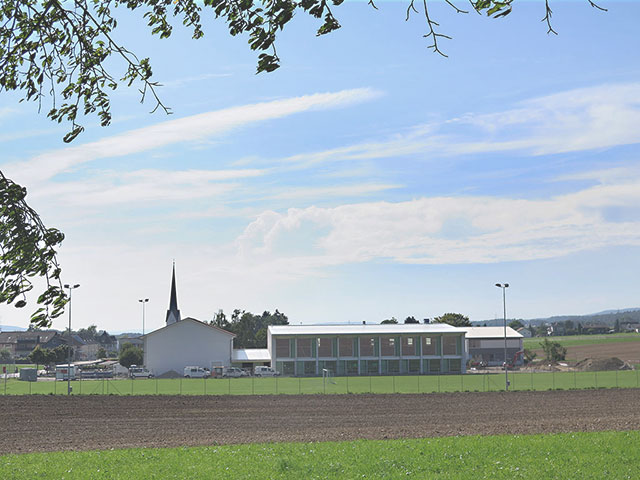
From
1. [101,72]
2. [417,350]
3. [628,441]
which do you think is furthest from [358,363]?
[101,72]

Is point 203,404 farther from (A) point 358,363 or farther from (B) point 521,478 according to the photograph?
(A) point 358,363

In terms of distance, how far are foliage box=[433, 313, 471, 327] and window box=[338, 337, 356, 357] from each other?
56434 millimetres

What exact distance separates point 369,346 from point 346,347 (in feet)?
9.03

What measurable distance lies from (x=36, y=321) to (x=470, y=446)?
51.8 feet

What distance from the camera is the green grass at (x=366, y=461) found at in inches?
665

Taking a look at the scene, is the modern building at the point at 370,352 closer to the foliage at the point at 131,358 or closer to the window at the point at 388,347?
the window at the point at 388,347

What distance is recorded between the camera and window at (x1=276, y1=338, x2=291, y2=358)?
81062 mm

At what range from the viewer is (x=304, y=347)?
81500mm

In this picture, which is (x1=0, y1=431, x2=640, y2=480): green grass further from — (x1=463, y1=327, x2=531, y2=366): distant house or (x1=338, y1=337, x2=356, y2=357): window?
(x1=463, y1=327, x2=531, y2=366): distant house

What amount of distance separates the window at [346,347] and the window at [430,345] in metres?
8.51

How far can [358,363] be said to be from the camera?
8162 centimetres

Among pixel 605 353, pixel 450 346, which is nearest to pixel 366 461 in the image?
pixel 450 346

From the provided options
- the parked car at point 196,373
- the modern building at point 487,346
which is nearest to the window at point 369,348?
the parked car at point 196,373

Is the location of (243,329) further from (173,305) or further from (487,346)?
(487,346)
